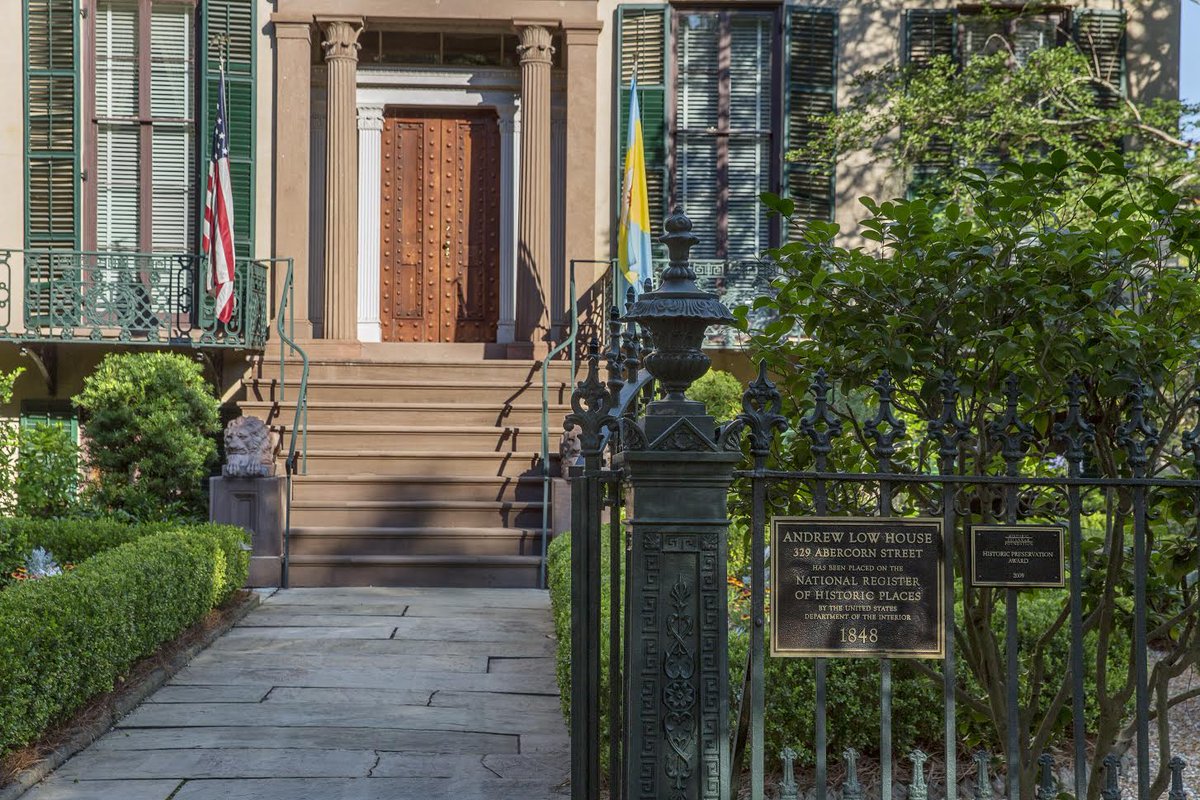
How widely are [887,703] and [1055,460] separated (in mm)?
7686

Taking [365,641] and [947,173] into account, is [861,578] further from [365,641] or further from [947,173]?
[947,173]

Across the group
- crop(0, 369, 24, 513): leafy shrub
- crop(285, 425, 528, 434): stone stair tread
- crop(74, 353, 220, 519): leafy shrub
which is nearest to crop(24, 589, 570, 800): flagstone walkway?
crop(74, 353, 220, 519): leafy shrub

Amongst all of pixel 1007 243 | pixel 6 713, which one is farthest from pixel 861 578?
pixel 6 713

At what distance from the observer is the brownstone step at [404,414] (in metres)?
12.6

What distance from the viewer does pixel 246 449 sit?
427 inches

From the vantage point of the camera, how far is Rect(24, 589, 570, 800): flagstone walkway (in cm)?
551

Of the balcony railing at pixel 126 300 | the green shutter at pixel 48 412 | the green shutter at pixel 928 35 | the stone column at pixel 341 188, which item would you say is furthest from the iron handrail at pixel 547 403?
the green shutter at pixel 48 412

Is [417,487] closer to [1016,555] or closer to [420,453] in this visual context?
[420,453]

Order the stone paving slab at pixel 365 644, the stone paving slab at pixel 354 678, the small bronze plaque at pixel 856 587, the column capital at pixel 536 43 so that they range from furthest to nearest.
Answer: the column capital at pixel 536 43
the stone paving slab at pixel 365 644
the stone paving slab at pixel 354 678
the small bronze plaque at pixel 856 587

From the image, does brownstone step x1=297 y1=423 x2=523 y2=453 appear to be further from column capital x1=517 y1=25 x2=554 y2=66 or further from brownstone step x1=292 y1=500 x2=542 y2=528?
column capital x1=517 y1=25 x2=554 y2=66

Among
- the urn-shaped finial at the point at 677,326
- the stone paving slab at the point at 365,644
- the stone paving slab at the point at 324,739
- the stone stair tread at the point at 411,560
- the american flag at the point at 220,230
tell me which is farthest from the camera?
the american flag at the point at 220,230

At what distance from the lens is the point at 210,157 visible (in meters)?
14.1

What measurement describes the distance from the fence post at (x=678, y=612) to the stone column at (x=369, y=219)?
11.7 metres

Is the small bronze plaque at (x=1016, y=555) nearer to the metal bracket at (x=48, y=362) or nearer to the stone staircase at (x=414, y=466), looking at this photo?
the stone staircase at (x=414, y=466)
